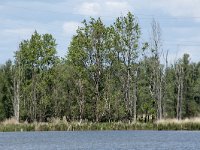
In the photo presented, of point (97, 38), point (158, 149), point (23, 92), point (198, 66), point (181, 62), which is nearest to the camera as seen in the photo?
point (158, 149)

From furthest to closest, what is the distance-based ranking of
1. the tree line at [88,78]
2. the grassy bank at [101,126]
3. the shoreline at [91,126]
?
the tree line at [88,78], the shoreline at [91,126], the grassy bank at [101,126]

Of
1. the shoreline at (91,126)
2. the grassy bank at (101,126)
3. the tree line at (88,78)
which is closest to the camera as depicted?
the grassy bank at (101,126)

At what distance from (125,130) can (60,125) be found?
752cm

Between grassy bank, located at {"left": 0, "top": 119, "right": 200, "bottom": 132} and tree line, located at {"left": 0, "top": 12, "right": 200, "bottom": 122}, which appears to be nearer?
grassy bank, located at {"left": 0, "top": 119, "right": 200, "bottom": 132}

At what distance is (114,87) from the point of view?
81.9 metres

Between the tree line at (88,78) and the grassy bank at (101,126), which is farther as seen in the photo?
the tree line at (88,78)

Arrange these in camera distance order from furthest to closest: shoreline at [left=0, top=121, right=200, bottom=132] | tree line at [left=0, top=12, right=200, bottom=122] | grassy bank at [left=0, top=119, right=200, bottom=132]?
tree line at [left=0, top=12, right=200, bottom=122], shoreline at [left=0, top=121, right=200, bottom=132], grassy bank at [left=0, top=119, right=200, bottom=132]

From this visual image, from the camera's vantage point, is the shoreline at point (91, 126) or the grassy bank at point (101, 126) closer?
the grassy bank at point (101, 126)

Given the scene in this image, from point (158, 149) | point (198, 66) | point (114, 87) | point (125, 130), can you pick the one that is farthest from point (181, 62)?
point (158, 149)

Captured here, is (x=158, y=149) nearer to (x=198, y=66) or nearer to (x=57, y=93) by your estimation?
(x=57, y=93)

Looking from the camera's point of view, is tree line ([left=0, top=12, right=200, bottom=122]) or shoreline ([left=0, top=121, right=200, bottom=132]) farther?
tree line ([left=0, top=12, right=200, bottom=122])

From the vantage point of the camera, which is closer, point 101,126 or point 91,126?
point 91,126

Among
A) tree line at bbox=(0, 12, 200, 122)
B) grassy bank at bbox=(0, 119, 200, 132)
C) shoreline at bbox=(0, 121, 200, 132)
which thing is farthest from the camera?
tree line at bbox=(0, 12, 200, 122)

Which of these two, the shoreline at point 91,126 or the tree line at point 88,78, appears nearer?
the shoreline at point 91,126
